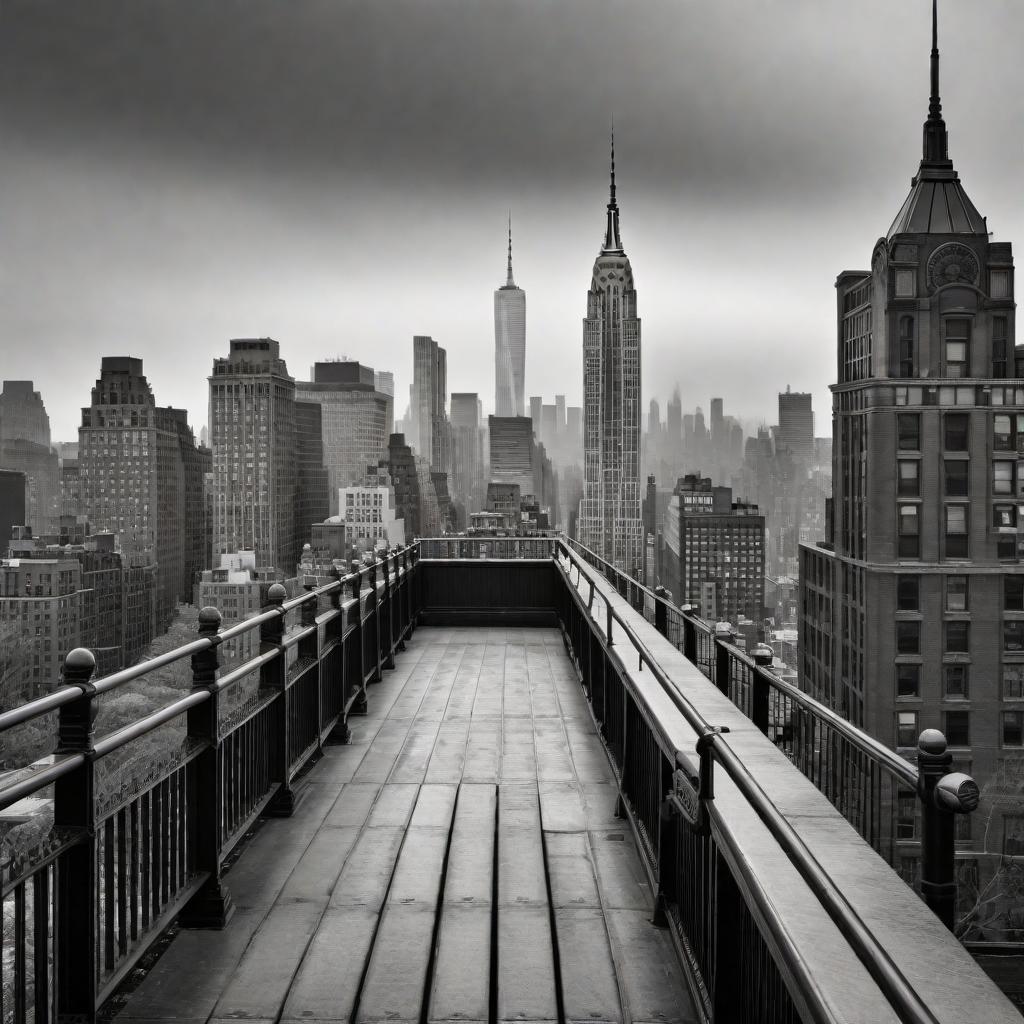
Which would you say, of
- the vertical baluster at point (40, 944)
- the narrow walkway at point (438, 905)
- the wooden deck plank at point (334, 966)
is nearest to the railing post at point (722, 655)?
the narrow walkway at point (438, 905)

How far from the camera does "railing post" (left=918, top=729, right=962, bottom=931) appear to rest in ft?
7.49

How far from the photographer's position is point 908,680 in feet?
140

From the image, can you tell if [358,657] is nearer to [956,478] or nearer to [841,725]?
[841,725]

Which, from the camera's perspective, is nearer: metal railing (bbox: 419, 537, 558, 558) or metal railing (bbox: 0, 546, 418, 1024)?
metal railing (bbox: 0, 546, 418, 1024)

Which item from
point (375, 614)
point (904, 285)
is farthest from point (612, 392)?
point (375, 614)

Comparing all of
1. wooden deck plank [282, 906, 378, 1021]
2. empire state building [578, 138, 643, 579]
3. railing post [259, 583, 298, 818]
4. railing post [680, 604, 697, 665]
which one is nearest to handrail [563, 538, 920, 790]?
railing post [680, 604, 697, 665]

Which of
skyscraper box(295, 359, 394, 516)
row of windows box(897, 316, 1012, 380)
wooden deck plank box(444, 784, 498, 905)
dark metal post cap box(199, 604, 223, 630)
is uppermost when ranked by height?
skyscraper box(295, 359, 394, 516)

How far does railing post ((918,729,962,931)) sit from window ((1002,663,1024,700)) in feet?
149

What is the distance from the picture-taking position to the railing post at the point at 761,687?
4109 mm

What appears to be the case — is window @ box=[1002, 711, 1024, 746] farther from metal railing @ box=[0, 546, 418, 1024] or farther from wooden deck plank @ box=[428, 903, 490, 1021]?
wooden deck plank @ box=[428, 903, 490, 1021]

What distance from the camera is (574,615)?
38.0ft

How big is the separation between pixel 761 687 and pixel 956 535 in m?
44.4

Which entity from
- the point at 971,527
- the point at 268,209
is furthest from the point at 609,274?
the point at 971,527

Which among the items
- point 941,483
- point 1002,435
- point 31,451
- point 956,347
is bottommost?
point 941,483
